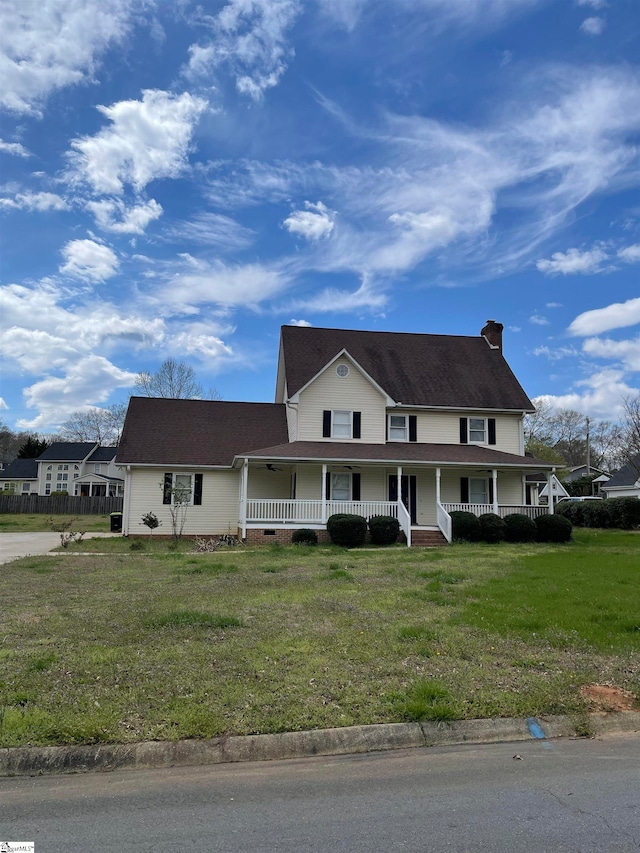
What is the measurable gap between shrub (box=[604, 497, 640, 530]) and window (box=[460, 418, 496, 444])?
7929mm

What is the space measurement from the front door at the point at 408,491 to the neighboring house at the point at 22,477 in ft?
193

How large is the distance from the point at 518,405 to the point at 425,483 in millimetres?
5898

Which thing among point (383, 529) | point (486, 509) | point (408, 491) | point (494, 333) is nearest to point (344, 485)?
point (408, 491)

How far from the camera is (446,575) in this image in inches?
472

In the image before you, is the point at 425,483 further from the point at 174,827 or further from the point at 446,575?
the point at 174,827

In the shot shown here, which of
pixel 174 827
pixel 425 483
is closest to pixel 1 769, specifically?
pixel 174 827

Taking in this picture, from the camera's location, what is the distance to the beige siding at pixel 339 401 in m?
24.5

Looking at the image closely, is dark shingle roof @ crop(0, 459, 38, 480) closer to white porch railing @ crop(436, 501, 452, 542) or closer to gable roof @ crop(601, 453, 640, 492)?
white porch railing @ crop(436, 501, 452, 542)

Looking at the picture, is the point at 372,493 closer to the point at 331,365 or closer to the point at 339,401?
the point at 339,401

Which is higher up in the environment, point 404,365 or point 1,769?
point 404,365

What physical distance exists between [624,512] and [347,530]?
16.1 meters

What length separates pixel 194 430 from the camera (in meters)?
26.2

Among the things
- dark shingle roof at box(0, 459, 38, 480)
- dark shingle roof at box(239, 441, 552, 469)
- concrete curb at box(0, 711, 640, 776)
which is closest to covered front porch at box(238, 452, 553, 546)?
dark shingle roof at box(239, 441, 552, 469)

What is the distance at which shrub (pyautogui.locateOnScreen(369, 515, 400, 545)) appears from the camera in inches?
827
